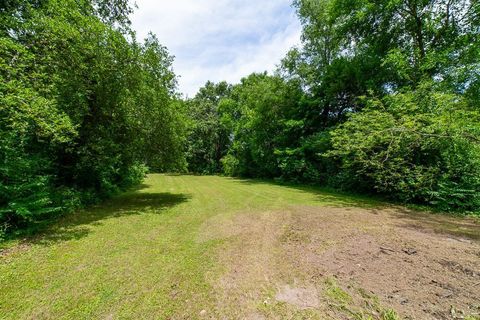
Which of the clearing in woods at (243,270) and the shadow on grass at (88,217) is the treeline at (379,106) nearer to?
the clearing in woods at (243,270)

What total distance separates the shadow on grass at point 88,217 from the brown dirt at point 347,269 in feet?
10.0

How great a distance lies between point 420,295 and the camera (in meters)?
2.85

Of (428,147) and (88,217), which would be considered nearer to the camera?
(88,217)

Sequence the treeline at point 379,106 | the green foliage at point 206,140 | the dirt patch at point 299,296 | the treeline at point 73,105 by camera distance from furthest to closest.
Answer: the green foliage at point 206,140 → the treeline at point 379,106 → the treeline at point 73,105 → the dirt patch at point 299,296

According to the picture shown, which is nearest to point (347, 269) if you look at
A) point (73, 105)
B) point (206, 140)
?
point (73, 105)

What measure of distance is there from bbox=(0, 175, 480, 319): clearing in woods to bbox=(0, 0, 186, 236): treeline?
1.49m

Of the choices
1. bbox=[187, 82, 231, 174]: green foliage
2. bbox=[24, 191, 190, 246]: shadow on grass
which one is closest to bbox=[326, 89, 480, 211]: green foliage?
bbox=[24, 191, 190, 246]: shadow on grass

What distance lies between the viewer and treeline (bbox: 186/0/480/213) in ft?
26.3

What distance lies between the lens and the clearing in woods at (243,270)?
102 inches

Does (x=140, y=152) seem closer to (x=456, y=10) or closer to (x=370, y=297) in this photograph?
(x=370, y=297)

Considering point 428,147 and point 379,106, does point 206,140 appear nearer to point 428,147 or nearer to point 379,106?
point 379,106

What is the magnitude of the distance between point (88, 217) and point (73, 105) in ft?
11.8

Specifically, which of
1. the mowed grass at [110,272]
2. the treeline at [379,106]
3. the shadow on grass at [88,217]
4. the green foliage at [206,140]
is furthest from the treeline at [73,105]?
the green foliage at [206,140]

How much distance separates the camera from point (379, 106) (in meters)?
10.3
